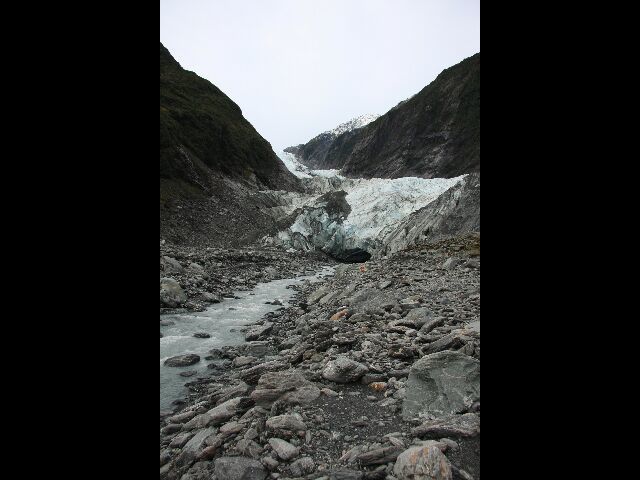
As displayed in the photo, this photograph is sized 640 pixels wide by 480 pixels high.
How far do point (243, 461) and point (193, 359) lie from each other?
17.0ft

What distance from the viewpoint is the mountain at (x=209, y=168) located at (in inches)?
1350

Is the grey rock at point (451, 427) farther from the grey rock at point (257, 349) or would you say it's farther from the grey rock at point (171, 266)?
the grey rock at point (171, 266)

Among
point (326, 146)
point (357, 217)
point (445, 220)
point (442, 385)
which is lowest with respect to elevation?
point (442, 385)

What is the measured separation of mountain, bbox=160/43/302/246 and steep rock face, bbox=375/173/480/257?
13.2m

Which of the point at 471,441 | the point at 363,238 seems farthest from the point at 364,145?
the point at 471,441

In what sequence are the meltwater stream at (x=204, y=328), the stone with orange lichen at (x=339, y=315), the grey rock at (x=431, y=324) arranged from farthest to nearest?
1. the stone with orange lichen at (x=339, y=315)
2. the meltwater stream at (x=204, y=328)
3. the grey rock at (x=431, y=324)

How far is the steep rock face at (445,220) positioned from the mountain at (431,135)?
26.2 m

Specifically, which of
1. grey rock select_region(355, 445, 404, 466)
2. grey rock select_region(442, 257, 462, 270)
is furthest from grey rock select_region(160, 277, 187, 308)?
grey rock select_region(355, 445, 404, 466)

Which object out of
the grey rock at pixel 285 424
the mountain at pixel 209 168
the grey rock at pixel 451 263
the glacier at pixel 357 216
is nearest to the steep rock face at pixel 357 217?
the glacier at pixel 357 216

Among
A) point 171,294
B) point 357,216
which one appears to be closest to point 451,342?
point 171,294

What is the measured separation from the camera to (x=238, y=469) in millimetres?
3480

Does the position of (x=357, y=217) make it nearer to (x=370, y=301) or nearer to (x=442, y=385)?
(x=370, y=301)

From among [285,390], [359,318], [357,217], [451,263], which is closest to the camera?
[285,390]

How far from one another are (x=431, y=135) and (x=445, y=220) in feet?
134
